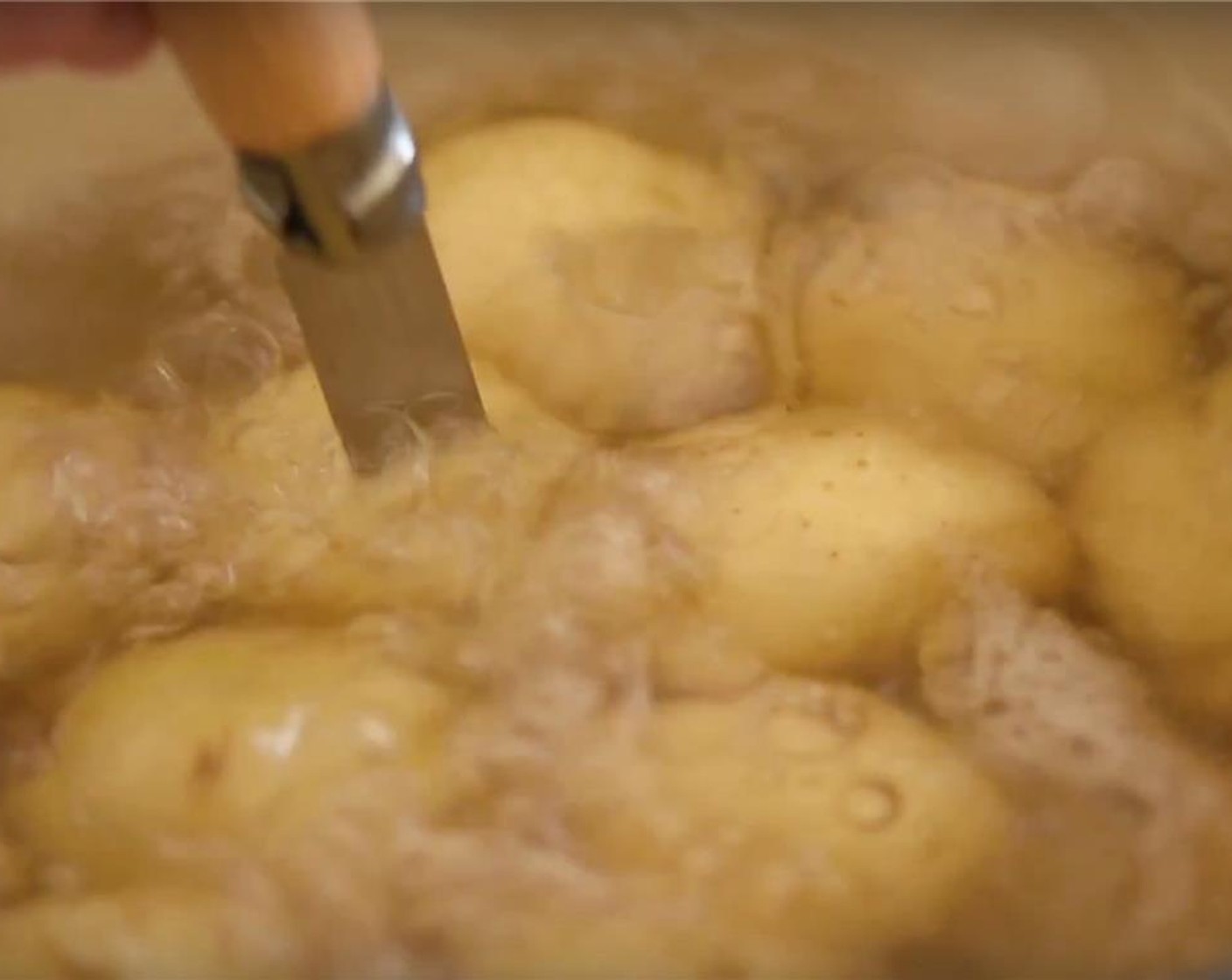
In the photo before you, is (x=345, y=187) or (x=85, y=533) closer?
(x=345, y=187)

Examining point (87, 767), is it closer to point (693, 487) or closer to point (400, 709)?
point (400, 709)

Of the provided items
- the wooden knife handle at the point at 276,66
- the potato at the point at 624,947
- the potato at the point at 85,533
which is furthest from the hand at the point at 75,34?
the potato at the point at 624,947

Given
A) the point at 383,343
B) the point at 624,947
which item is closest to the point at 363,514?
the point at 383,343

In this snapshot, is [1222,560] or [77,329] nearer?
[1222,560]

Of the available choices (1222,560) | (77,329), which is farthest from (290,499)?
(1222,560)

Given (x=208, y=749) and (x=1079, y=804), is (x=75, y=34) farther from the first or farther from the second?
(x=1079, y=804)

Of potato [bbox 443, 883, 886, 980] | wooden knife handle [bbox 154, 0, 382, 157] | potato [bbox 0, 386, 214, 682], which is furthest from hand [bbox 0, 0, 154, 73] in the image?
potato [bbox 443, 883, 886, 980]
